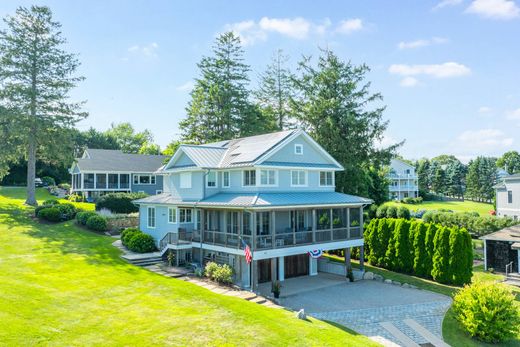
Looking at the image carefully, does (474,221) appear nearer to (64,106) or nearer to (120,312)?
(120,312)

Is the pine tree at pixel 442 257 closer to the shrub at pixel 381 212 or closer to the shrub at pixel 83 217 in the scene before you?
the shrub at pixel 381 212

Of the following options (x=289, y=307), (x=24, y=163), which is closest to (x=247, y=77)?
(x=289, y=307)

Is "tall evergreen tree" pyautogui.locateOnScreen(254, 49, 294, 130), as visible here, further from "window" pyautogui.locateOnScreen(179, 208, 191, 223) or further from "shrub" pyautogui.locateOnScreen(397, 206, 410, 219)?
"window" pyautogui.locateOnScreen(179, 208, 191, 223)

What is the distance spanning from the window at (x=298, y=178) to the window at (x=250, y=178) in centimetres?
305

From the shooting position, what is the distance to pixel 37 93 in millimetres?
38438

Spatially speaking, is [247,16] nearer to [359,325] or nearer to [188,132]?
[359,325]

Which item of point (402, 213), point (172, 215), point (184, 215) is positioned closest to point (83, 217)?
point (172, 215)

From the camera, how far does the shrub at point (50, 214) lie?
33469 mm

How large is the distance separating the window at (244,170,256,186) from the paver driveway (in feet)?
24.7

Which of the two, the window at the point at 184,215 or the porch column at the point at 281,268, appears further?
the window at the point at 184,215

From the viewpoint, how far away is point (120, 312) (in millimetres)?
16344

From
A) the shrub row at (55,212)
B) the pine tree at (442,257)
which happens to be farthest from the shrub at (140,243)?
the pine tree at (442,257)

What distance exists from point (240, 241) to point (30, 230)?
60.2 feet

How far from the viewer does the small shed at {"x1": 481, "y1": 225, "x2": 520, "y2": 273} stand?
29.5m
